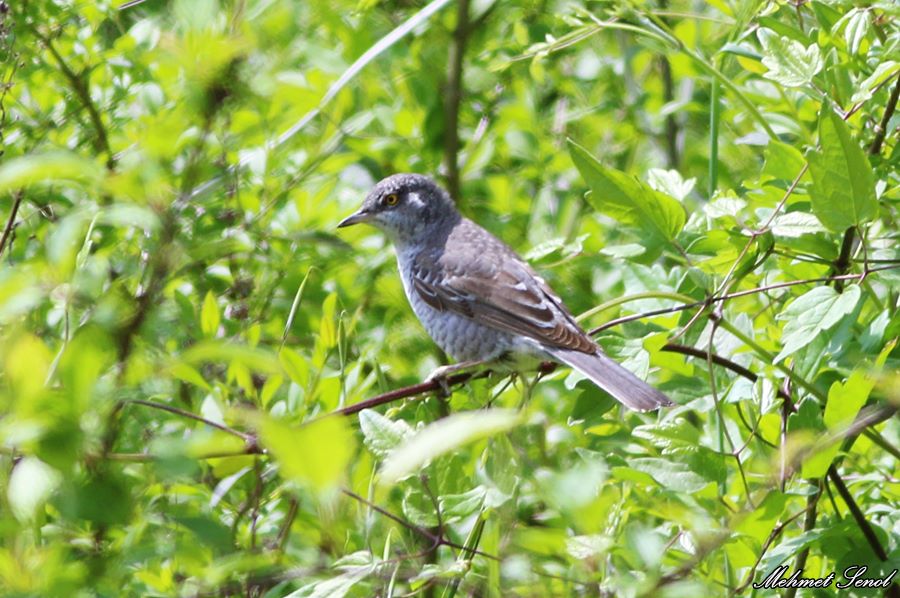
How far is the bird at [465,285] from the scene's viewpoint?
4.21m

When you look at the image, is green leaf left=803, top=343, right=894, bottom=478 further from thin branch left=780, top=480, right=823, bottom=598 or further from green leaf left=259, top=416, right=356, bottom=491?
green leaf left=259, top=416, right=356, bottom=491

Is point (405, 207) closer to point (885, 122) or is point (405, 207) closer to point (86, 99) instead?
point (86, 99)

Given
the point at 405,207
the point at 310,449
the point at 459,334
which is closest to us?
the point at 310,449

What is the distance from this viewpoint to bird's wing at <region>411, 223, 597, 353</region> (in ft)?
14.2

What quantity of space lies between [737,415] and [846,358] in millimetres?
389

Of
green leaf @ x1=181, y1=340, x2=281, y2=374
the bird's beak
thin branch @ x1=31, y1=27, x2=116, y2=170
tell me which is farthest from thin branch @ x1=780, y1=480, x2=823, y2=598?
thin branch @ x1=31, y1=27, x2=116, y2=170

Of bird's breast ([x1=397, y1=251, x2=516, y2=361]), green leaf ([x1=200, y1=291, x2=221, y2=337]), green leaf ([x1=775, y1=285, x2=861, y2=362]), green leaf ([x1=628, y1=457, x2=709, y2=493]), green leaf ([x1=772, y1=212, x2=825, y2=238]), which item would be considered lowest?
bird's breast ([x1=397, y1=251, x2=516, y2=361])

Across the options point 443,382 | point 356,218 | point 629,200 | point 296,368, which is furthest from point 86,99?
point 629,200

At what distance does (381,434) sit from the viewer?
226cm

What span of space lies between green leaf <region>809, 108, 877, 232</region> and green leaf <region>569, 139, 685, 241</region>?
0.40 meters

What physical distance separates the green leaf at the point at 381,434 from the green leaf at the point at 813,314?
0.89 m

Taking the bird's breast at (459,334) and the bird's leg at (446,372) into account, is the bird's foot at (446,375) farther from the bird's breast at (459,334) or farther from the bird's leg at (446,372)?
the bird's breast at (459,334)

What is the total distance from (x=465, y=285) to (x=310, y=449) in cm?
368
